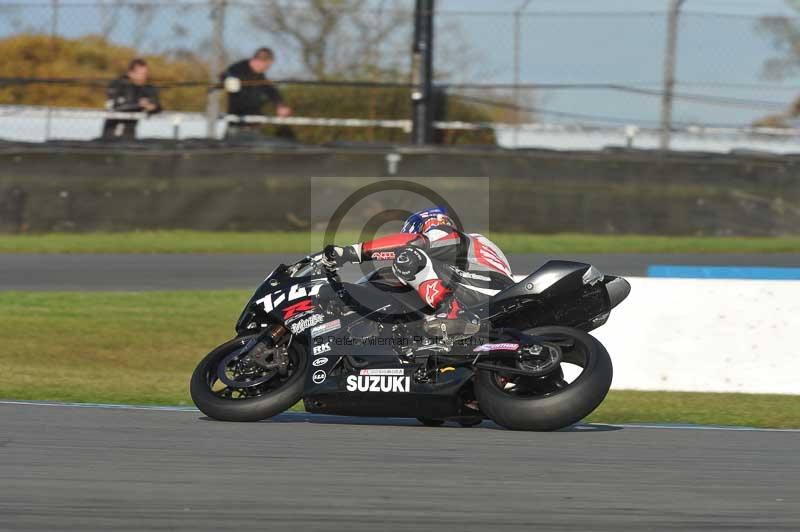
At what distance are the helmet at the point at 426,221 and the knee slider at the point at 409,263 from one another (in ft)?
0.74

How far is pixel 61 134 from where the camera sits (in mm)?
16188

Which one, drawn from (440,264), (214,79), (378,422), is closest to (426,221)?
(440,264)

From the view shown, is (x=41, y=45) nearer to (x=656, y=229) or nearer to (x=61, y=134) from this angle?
(x=61, y=134)

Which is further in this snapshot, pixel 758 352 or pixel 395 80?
pixel 395 80

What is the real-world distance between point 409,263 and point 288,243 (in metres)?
8.95

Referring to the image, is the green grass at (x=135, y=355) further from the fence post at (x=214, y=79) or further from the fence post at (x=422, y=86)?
the fence post at (x=422, y=86)

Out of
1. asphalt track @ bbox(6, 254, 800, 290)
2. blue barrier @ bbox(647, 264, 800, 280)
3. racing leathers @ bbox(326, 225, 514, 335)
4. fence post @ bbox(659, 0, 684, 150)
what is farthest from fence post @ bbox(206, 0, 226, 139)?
racing leathers @ bbox(326, 225, 514, 335)

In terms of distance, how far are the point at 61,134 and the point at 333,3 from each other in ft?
13.0

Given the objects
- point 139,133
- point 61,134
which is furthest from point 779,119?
point 61,134

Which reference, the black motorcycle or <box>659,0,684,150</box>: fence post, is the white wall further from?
<box>659,0,684,150</box>: fence post

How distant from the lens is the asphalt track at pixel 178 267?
12742mm

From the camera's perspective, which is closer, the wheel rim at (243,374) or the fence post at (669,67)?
the wheel rim at (243,374)

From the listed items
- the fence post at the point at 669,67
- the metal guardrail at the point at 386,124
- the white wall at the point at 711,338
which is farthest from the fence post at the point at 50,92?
the white wall at the point at 711,338

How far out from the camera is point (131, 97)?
1602cm
